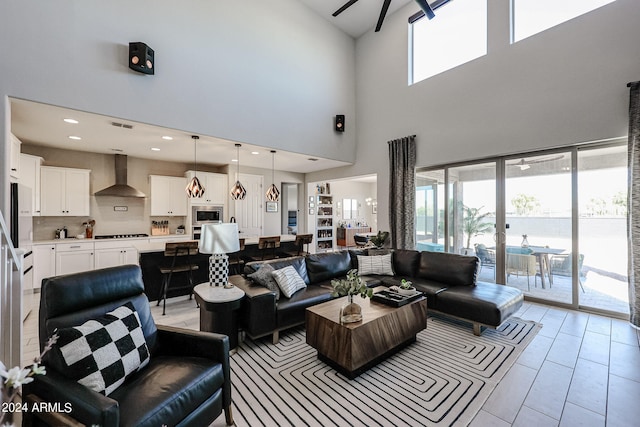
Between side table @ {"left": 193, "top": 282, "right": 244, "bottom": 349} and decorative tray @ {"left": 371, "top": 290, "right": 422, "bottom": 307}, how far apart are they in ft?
4.80

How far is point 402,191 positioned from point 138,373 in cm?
510

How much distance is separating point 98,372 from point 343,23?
7309 mm

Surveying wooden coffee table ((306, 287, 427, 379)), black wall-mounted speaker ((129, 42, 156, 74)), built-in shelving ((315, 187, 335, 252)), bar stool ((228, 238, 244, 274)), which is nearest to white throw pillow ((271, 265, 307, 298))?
wooden coffee table ((306, 287, 427, 379))

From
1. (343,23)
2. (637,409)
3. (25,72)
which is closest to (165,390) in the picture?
(637,409)

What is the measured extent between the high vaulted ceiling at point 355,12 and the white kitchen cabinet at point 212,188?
14.4 ft

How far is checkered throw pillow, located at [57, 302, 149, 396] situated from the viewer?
53.9 inches

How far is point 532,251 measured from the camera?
4.27 m

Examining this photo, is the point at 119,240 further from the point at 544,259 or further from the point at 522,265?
the point at 544,259

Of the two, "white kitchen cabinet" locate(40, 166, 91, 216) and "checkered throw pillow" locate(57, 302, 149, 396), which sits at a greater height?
"white kitchen cabinet" locate(40, 166, 91, 216)

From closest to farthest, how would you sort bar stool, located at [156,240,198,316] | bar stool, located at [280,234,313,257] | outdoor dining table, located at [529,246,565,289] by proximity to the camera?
bar stool, located at [156,240,198,316], outdoor dining table, located at [529,246,565,289], bar stool, located at [280,234,313,257]

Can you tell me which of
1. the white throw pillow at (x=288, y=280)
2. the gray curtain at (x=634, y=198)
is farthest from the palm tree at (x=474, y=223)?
the white throw pillow at (x=288, y=280)

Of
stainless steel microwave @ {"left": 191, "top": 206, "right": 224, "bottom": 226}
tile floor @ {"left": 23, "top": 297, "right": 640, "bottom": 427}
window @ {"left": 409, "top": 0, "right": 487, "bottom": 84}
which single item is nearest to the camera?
tile floor @ {"left": 23, "top": 297, "right": 640, "bottom": 427}

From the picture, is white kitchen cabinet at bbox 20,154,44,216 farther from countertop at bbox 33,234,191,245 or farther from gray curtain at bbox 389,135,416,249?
gray curtain at bbox 389,135,416,249

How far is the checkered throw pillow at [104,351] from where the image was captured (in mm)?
1368
